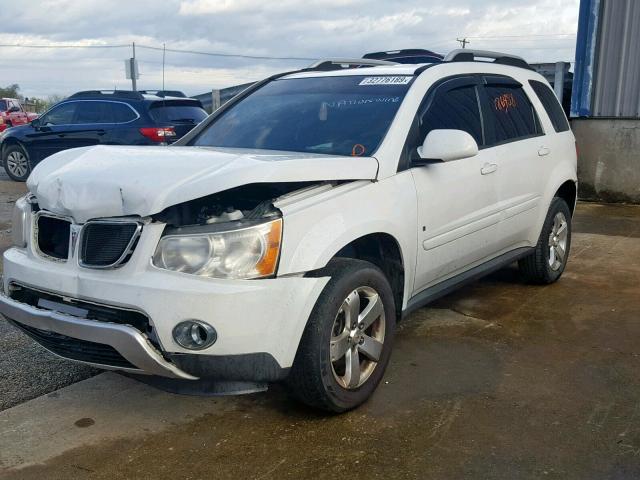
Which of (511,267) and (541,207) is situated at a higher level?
(541,207)

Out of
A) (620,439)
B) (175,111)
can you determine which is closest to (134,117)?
(175,111)

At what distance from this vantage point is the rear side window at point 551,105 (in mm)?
5363

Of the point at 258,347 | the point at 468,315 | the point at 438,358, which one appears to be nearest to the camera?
the point at 258,347

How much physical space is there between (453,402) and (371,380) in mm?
438

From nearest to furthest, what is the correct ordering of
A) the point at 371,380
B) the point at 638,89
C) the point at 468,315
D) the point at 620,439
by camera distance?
the point at 620,439 < the point at 371,380 < the point at 468,315 < the point at 638,89

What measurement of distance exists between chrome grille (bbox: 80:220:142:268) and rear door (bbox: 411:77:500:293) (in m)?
1.61

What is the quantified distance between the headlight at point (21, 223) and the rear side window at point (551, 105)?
3828 millimetres

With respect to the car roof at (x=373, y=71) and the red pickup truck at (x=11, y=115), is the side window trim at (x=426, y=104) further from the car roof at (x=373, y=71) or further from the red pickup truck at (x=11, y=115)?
the red pickup truck at (x=11, y=115)

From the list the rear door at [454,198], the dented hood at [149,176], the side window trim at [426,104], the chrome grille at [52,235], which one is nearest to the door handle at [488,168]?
the rear door at [454,198]

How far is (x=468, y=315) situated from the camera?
481 centimetres

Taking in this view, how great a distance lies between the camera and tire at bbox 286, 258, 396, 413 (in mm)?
2984

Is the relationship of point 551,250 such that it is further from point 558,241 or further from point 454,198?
point 454,198

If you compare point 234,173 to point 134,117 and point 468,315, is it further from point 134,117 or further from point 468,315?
point 134,117

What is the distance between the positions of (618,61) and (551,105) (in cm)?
531
